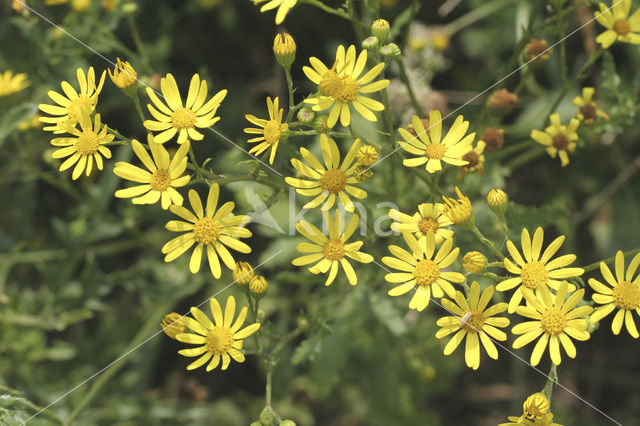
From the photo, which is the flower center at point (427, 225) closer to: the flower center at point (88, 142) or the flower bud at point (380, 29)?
the flower bud at point (380, 29)

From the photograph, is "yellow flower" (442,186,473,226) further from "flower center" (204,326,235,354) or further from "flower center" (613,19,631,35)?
"flower center" (613,19,631,35)

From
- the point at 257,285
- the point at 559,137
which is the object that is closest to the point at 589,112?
the point at 559,137

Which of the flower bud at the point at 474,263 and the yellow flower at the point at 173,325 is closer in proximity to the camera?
the flower bud at the point at 474,263

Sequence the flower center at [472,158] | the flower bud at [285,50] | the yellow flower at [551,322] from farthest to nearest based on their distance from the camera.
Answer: the flower center at [472,158] → the flower bud at [285,50] → the yellow flower at [551,322]

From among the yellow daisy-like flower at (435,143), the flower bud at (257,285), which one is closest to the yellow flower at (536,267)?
the yellow daisy-like flower at (435,143)

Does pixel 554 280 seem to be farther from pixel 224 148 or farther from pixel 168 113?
pixel 224 148

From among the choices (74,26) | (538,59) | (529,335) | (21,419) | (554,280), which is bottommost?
(21,419)

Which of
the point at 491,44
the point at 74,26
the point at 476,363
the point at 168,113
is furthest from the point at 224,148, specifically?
the point at 476,363

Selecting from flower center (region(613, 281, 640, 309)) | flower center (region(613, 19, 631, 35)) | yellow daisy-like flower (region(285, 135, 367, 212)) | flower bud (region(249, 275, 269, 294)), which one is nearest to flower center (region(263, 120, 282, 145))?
yellow daisy-like flower (region(285, 135, 367, 212))
